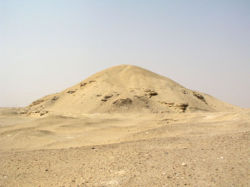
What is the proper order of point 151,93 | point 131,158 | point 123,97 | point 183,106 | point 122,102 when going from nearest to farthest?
point 131,158 → point 122,102 → point 183,106 → point 123,97 → point 151,93

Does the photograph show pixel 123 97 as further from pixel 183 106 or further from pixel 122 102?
pixel 183 106

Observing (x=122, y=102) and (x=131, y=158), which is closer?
(x=131, y=158)

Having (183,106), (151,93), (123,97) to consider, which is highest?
(151,93)

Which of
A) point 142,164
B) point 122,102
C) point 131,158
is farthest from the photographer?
point 122,102

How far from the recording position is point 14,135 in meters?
10.3

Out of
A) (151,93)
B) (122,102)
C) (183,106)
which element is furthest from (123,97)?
(183,106)

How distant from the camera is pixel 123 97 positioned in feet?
68.9

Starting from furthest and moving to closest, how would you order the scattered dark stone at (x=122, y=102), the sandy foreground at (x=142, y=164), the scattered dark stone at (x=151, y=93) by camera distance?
the scattered dark stone at (x=151, y=93)
the scattered dark stone at (x=122, y=102)
the sandy foreground at (x=142, y=164)

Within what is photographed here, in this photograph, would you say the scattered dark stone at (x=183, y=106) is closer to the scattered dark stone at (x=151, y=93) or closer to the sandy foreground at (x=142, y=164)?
the scattered dark stone at (x=151, y=93)

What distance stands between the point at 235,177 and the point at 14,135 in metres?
8.61

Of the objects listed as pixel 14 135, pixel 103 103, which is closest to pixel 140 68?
pixel 103 103

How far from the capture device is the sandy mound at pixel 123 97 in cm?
2055

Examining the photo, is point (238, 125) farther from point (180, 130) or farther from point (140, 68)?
point (140, 68)

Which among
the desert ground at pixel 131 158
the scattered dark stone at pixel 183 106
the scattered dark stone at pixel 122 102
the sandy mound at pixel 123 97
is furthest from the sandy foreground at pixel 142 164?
the sandy mound at pixel 123 97
